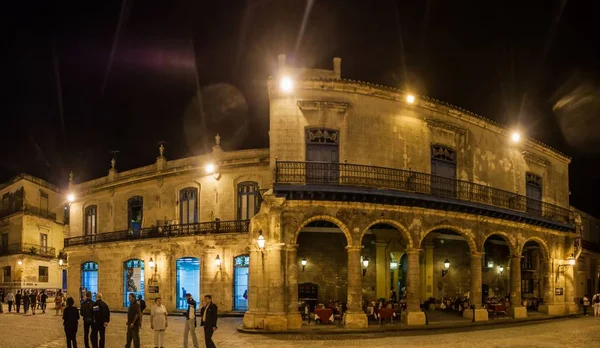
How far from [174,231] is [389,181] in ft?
47.3

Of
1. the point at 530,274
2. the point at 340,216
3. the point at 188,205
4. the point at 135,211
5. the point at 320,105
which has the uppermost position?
the point at 320,105

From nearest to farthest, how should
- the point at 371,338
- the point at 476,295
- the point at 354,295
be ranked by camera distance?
the point at 371,338 < the point at 354,295 < the point at 476,295

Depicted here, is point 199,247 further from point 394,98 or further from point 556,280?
point 556,280

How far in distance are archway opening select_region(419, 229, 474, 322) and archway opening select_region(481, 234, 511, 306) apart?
67.2 inches

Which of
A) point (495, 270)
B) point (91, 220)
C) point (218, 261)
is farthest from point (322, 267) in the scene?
point (91, 220)

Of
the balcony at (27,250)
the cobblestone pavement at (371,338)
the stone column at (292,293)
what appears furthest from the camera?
the balcony at (27,250)

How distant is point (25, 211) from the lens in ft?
172

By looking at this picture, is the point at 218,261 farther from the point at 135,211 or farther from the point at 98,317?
the point at 98,317

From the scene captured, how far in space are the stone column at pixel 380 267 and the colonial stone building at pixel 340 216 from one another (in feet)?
0.19

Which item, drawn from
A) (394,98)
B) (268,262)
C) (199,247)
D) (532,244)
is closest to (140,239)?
(199,247)

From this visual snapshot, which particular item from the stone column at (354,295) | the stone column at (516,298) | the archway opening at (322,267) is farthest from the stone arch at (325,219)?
the stone column at (516,298)

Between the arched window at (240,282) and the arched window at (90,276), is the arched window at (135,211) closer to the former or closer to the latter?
the arched window at (90,276)

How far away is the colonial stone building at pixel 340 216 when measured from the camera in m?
22.5

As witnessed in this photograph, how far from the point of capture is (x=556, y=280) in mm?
31016
